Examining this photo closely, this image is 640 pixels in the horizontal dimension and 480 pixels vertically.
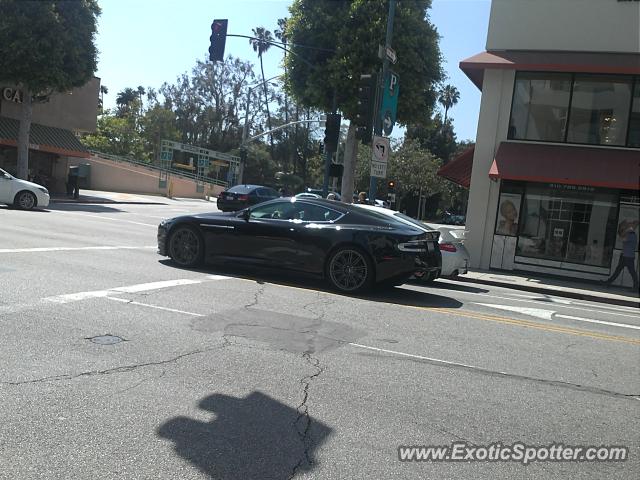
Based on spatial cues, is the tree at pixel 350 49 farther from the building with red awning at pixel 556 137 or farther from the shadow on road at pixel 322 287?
the shadow on road at pixel 322 287

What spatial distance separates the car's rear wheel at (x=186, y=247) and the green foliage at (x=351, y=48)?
1192 cm

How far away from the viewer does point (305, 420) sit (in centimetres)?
413

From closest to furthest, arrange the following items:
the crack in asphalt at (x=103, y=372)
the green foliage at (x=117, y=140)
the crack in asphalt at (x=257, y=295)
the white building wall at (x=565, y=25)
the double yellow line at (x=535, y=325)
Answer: the crack in asphalt at (x=103, y=372), the crack in asphalt at (x=257, y=295), the double yellow line at (x=535, y=325), the white building wall at (x=565, y=25), the green foliage at (x=117, y=140)

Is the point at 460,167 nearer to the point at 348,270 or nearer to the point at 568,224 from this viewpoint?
the point at 568,224

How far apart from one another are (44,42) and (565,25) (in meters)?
20.2

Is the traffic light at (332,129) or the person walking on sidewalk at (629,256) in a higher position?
the traffic light at (332,129)

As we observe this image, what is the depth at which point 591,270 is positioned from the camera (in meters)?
16.4

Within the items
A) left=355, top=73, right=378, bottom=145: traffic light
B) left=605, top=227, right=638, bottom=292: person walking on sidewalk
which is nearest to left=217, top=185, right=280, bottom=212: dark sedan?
left=355, top=73, right=378, bottom=145: traffic light

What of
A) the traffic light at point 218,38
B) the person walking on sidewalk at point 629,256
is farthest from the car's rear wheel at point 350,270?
the traffic light at point 218,38

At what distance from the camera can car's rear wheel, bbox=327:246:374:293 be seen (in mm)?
8969

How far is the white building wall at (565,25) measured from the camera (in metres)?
16.1

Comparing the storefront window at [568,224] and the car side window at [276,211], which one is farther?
the storefront window at [568,224]

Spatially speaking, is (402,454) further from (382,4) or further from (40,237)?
(382,4)

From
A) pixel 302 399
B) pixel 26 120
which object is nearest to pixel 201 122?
pixel 26 120
